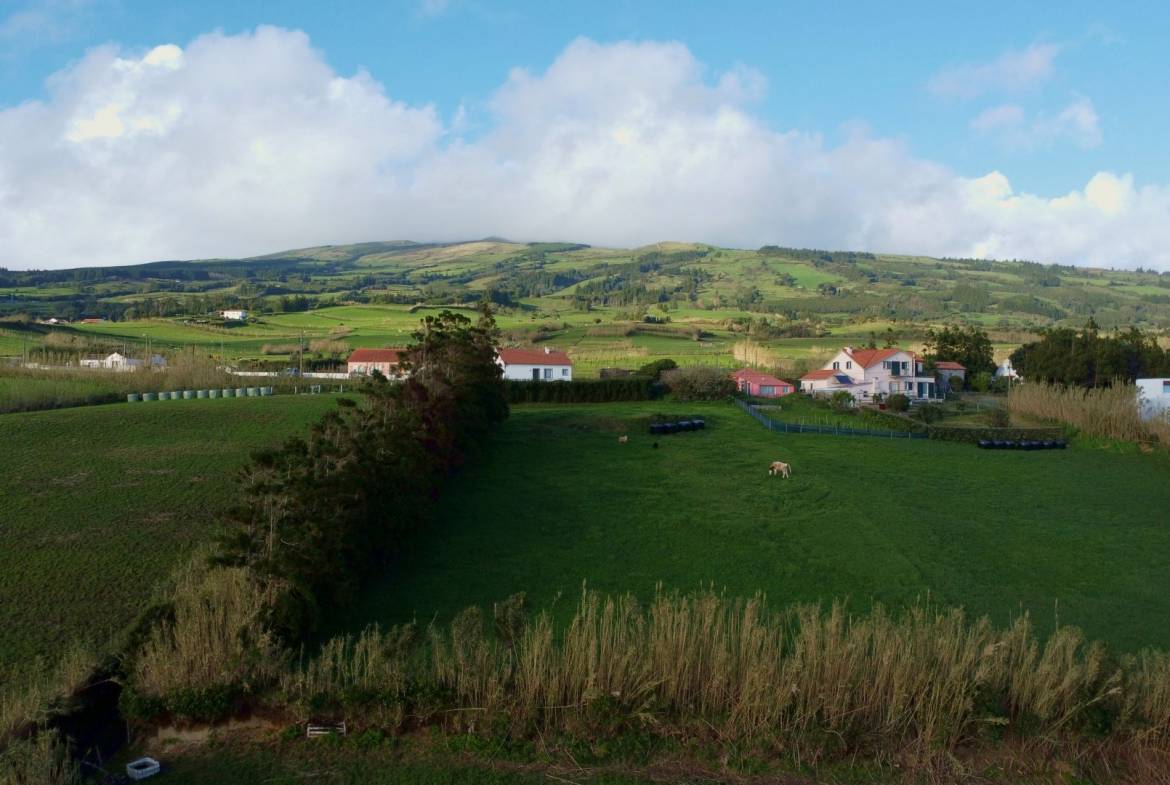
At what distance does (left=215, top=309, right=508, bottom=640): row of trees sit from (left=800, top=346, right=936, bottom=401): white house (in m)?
38.1

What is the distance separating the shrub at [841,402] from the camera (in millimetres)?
50375

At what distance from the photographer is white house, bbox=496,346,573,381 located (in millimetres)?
60688

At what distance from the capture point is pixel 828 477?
32.4 meters

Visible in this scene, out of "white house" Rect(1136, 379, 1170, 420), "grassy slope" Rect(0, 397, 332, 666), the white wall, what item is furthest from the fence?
"grassy slope" Rect(0, 397, 332, 666)

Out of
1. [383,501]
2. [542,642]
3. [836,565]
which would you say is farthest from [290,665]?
[836,565]

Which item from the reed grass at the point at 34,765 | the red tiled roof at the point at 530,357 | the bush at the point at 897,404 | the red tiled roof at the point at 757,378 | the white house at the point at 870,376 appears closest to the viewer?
the reed grass at the point at 34,765

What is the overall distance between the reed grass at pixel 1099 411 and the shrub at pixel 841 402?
932 centimetres

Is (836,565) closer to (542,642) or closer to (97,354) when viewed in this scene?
(542,642)

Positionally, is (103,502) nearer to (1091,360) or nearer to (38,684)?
(38,684)

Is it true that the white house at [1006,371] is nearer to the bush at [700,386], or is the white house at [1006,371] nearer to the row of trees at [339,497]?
the bush at [700,386]

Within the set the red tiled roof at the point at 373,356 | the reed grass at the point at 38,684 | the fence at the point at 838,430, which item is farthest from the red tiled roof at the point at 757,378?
the reed grass at the point at 38,684

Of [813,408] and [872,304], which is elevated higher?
[872,304]

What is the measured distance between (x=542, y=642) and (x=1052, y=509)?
77.5 feet

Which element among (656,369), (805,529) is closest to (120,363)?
(656,369)
